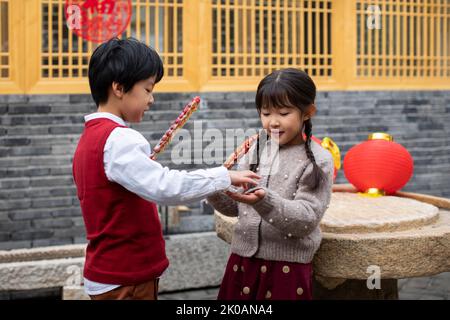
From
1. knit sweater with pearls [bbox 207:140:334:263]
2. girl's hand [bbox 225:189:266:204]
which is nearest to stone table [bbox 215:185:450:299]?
knit sweater with pearls [bbox 207:140:334:263]

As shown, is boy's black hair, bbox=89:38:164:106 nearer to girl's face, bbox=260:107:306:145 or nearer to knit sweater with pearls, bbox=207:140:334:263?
girl's face, bbox=260:107:306:145

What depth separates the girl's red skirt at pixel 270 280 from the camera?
2240 mm

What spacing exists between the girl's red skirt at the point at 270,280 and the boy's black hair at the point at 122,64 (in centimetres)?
83

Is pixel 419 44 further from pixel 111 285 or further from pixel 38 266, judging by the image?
pixel 111 285

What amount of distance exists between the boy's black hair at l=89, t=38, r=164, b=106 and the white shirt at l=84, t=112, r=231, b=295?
22 cm

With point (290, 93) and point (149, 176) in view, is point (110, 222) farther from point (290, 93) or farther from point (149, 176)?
point (290, 93)

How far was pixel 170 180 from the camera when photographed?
6.22ft

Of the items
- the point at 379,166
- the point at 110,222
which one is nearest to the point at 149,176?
the point at 110,222

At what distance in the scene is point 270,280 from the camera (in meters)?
2.27

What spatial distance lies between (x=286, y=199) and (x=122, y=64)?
0.76 metres

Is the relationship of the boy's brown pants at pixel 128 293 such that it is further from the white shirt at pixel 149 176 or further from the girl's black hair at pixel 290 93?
the girl's black hair at pixel 290 93

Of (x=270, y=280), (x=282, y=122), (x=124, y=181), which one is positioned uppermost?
(x=282, y=122)

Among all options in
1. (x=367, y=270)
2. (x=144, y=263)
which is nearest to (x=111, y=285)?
(x=144, y=263)

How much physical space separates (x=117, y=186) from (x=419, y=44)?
4317 millimetres
